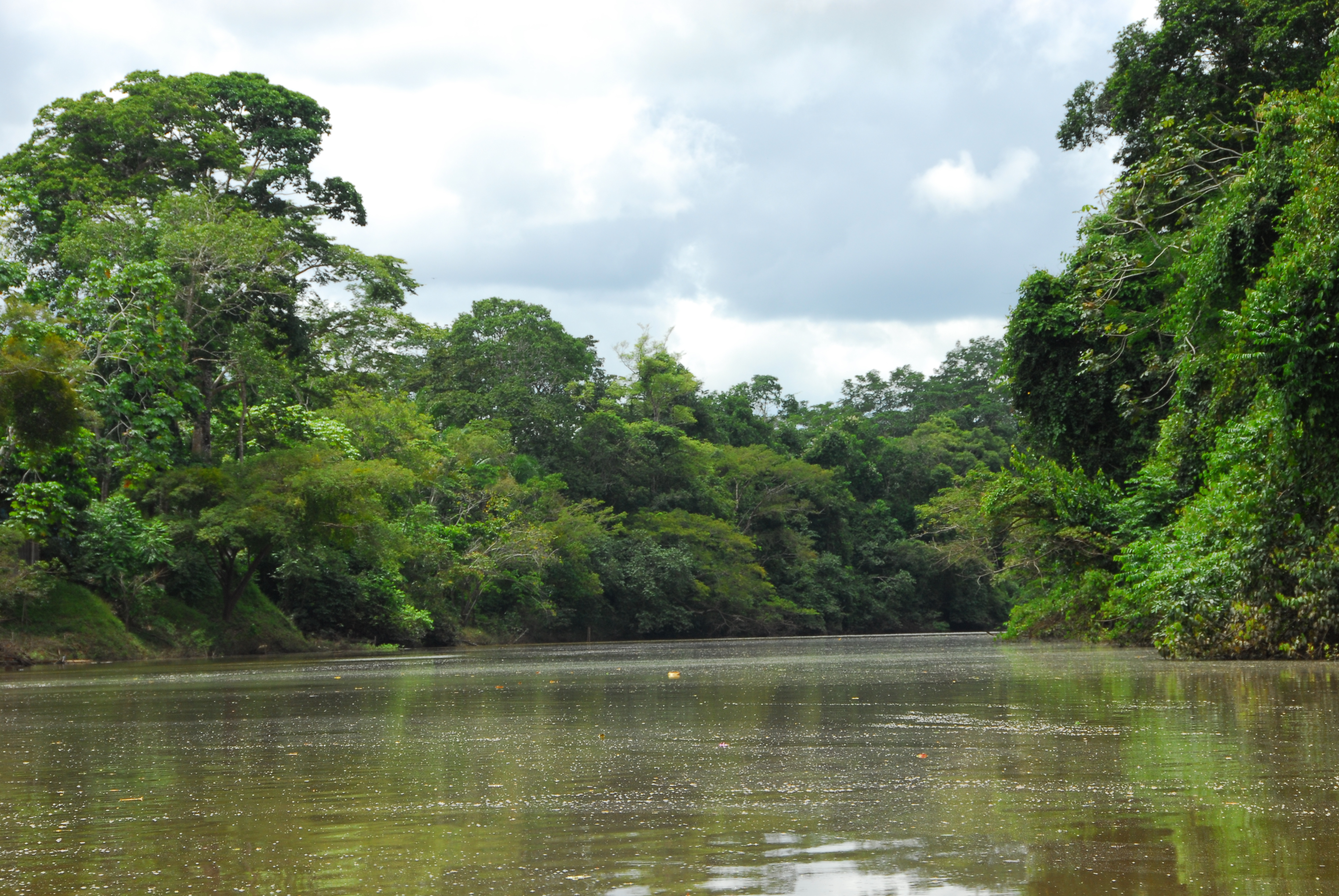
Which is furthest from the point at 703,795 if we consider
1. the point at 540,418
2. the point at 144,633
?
the point at 540,418

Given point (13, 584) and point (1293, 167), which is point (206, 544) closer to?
point (13, 584)

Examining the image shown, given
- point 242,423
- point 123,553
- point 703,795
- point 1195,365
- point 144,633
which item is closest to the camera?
point 703,795

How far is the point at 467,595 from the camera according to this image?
133ft

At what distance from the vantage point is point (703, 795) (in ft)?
11.9

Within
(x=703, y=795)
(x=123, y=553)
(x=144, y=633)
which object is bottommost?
(x=144, y=633)

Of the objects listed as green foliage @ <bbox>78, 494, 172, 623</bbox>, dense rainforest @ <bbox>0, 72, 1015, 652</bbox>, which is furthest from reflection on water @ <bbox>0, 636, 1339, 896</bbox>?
green foliage @ <bbox>78, 494, 172, 623</bbox>

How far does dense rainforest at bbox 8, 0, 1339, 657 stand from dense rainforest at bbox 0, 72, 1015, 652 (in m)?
0.13

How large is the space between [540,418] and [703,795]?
1817 inches

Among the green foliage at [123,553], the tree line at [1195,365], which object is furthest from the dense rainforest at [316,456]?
the tree line at [1195,365]

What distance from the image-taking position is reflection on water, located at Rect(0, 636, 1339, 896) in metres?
2.53

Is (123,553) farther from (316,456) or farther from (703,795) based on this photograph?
(703,795)

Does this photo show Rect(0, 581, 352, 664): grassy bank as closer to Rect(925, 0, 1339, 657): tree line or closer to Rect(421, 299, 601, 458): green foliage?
Rect(421, 299, 601, 458): green foliage

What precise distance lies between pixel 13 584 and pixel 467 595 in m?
19.1

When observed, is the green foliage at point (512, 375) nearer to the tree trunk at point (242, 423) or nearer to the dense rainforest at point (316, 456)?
the dense rainforest at point (316, 456)
